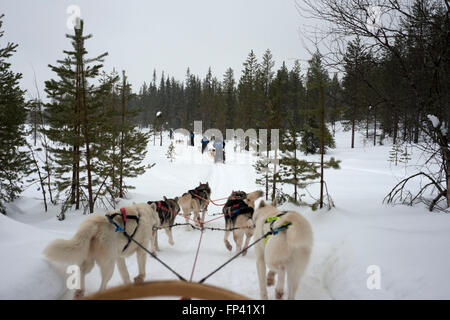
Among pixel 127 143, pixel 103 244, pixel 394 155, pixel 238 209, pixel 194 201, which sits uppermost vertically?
pixel 127 143

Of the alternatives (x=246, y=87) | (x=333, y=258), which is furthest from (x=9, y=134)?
(x=246, y=87)

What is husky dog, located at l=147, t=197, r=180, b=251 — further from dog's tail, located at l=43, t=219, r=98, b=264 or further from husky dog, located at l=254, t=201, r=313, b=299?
husky dog, located at l=254, t=201, r=313, b=299

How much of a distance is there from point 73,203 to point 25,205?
9.09ft

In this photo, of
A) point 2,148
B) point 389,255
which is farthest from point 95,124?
point 389,255

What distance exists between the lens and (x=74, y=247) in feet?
7.83

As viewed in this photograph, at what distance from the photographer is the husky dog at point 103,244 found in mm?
2346

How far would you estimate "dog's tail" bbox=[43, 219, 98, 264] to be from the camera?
2.23 metres

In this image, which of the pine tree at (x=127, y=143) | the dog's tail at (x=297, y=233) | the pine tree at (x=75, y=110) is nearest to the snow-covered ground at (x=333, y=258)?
the dog's tail at (x=297, y=233)

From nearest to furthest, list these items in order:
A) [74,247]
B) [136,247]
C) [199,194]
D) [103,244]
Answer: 1. [74,247]
2. [103,244]
3. [136,247]
4. [199,194]

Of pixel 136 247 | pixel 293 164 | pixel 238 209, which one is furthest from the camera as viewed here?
pixel 293 164

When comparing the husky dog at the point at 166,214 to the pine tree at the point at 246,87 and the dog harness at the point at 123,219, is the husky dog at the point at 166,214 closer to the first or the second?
the dog harness at the point at 123,219

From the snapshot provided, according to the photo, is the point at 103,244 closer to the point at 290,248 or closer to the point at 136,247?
the point at 136,247

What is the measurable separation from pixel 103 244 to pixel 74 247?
35cm
